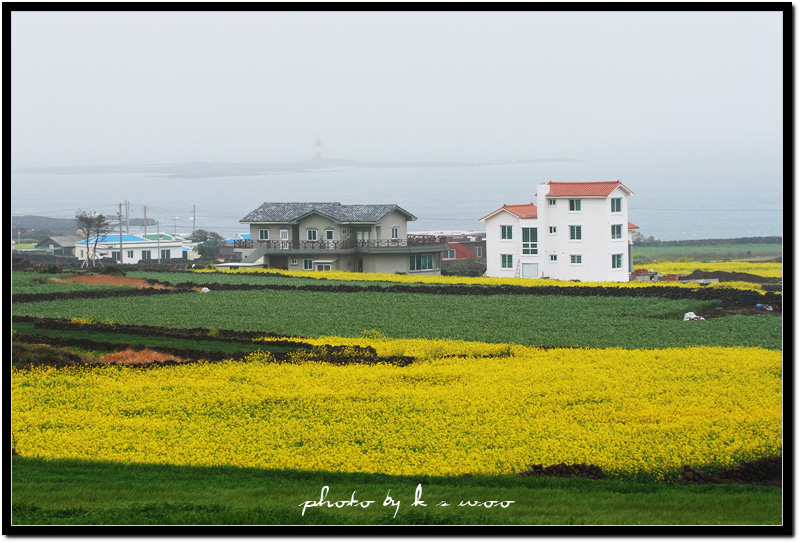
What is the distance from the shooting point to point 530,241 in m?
41.2

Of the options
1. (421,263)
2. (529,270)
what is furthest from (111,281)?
(529,270)

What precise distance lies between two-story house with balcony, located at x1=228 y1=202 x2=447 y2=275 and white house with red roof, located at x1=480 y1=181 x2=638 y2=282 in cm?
377

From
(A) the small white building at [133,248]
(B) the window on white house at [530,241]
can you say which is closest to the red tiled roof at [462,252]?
(B) the window on white house at [530,241]

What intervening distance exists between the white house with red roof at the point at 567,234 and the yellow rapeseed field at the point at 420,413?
66.9 feet

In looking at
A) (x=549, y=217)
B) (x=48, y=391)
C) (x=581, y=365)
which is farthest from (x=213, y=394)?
(x=549, y=217)

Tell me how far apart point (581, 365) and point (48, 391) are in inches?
362

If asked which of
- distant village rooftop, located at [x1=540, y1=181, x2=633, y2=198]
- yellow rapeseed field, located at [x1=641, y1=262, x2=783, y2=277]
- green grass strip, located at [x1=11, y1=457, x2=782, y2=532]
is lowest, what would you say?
green grass strip, located at [x1=11, y1=457, x2=782, y2=532]

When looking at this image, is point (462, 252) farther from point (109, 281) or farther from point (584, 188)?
point (109, 281)

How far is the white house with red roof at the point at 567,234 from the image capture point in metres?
39.3

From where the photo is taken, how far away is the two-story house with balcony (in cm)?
3769

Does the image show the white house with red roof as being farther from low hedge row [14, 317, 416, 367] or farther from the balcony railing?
low hedge row [14, 317, 416, 367]

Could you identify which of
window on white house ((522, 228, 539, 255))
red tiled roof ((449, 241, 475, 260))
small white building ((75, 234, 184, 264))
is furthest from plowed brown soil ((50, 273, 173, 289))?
red tiled roof ((449, 241, 475, 260))

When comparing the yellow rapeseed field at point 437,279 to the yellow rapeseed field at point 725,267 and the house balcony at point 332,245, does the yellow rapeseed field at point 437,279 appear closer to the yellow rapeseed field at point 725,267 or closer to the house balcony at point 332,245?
the house balcony at point 332,245

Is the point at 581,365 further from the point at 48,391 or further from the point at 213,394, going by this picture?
the point at 48,391
